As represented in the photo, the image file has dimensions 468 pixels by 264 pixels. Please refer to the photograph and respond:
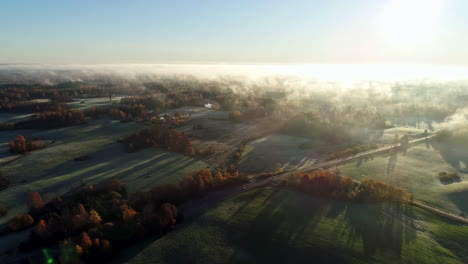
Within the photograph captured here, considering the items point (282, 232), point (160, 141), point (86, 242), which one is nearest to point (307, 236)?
point (282, 232)

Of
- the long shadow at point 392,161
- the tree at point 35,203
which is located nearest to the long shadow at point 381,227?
the long shadow at point 392,161

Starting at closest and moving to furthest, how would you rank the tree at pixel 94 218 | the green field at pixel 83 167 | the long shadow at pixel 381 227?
the long shadow at pixel 381 227 → the tree at pixel 94 218 → the green field at pixel 83 167

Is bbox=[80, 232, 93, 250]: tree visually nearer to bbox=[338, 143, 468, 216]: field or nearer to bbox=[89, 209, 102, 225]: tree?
bbox=[89, 209, 102, 225]: tree

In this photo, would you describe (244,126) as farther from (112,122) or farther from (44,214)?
(44,214)

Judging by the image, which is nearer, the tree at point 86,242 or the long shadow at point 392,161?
the tree at point 86,242

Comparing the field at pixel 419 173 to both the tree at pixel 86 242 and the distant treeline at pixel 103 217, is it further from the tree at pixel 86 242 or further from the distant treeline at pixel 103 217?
the tree at pixel 86 242

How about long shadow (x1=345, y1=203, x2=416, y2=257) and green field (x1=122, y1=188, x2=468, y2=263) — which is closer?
green field (x1=122, y1=188, x2=468, y2=263)

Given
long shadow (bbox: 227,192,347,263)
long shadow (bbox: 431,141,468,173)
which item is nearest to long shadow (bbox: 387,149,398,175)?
long shadow (bbox: 431,141,468,173)
